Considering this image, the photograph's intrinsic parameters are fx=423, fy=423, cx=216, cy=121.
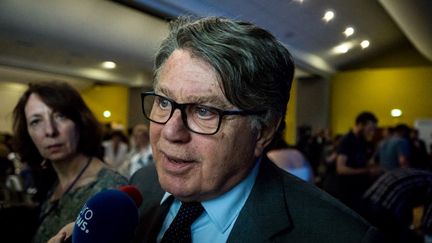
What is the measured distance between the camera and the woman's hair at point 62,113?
4.04 feet

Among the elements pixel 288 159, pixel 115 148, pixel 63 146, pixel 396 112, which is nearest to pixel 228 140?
pixel 63 146

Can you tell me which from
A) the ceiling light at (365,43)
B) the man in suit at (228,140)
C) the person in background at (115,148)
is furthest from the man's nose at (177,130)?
the person in background at (115,148)

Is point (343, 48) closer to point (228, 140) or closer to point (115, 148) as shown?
point (228, 140)

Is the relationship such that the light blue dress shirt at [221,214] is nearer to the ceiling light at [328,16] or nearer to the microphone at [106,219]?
the microphone at [106,219]

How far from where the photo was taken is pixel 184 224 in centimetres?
88

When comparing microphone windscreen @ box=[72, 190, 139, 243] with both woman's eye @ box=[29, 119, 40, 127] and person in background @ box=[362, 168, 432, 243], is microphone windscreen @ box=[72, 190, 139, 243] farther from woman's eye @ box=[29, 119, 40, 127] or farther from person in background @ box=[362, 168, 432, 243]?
person in background @ box=[362, 168, 432, 243]

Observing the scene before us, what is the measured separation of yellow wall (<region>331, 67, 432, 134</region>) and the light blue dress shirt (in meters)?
0.58

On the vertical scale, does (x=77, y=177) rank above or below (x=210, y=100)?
below

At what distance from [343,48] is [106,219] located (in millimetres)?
670

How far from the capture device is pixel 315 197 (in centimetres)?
87

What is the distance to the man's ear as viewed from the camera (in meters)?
0.84

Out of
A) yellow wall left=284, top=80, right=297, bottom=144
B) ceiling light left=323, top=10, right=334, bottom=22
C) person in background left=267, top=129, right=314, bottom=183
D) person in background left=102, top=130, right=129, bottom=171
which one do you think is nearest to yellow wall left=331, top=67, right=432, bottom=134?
yellow wall left=284, top=80, right=297, bottom=144

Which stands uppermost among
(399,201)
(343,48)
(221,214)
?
(343,48)

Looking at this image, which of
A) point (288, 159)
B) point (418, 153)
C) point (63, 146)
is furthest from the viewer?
point (418, 153)
